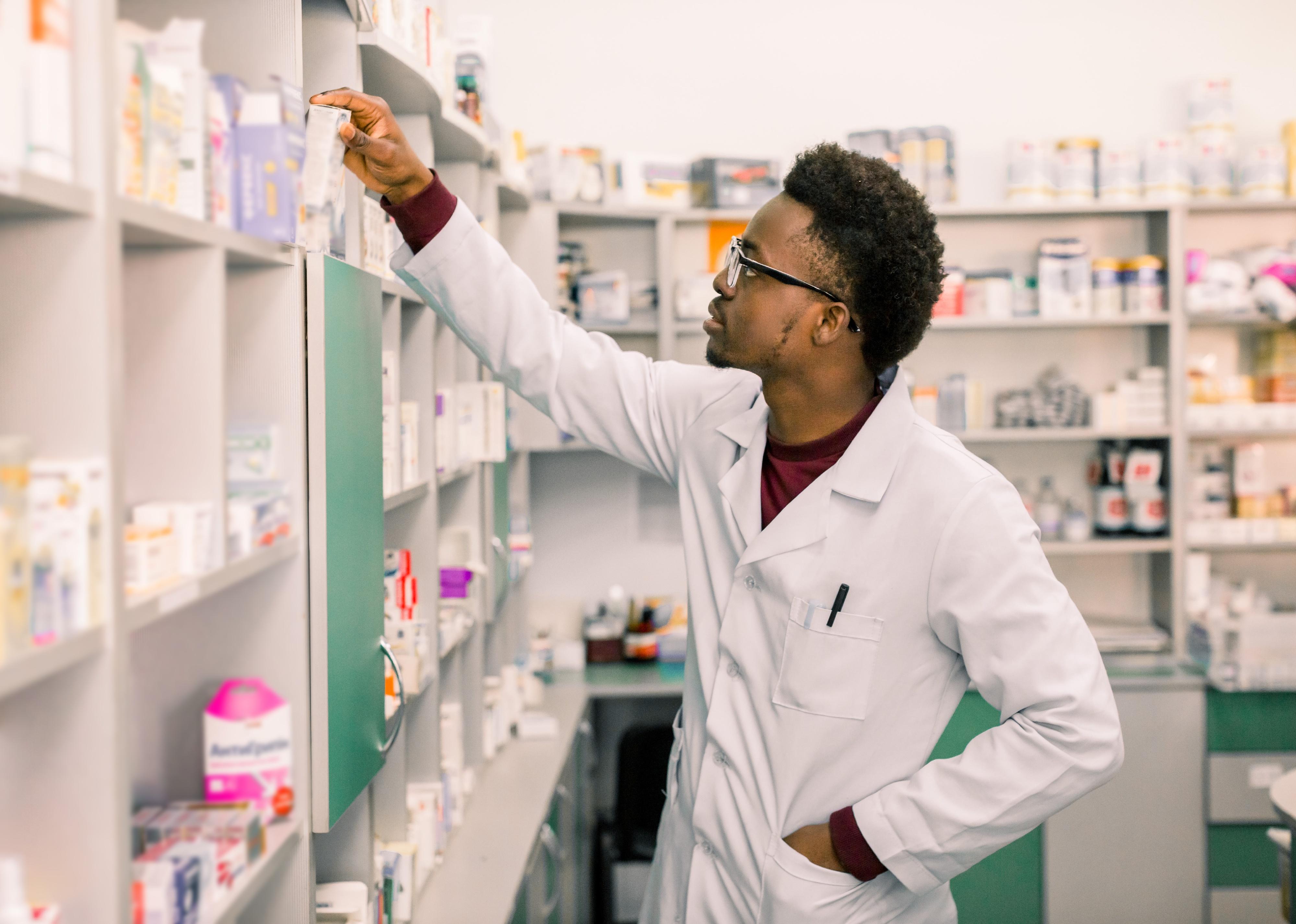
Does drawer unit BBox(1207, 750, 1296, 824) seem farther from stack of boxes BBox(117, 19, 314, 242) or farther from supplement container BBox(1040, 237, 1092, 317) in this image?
stack of boxes BBox(117, 19, 314, 242)

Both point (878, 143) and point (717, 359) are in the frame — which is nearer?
point (717, 359)

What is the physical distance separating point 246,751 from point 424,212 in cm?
86

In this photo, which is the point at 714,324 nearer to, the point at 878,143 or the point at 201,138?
the point at 201,138

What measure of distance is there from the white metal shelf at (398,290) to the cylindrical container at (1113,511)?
2966 millimetres

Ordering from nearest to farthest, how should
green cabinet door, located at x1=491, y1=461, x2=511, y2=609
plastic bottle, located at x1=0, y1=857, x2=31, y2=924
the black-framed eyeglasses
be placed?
plastic bottle, located at x1=0, y1=857, x2=31, y2=924
the black-framed eyeglasses
green cabinet door, located at x1=491, y1=461, x2=511, y2=609

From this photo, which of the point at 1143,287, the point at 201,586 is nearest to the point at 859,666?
the point at 201,586

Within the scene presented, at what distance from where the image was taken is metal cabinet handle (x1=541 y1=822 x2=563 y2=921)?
2822 millimetres

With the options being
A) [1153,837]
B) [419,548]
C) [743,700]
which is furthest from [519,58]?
[1153,837]

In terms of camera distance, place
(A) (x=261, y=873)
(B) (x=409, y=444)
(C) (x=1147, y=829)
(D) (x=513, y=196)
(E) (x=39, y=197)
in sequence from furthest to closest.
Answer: (C) (x=1147, y=829), (D) (x=513, y=196), (B) (x=409, y=444), (A) (x=261, y=873), (E) (x=39, y=197)

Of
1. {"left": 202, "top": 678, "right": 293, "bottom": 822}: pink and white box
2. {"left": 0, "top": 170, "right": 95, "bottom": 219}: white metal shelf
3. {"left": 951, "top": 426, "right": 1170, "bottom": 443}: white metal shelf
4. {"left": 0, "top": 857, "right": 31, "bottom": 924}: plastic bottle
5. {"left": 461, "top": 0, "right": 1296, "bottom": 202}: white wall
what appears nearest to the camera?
{"left": 0, "top": 170, "right": 95, "bottom": 219}: white metal shelf

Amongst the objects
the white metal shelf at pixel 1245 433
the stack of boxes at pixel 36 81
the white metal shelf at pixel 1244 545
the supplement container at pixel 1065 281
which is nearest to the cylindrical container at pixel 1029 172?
the supplement container at pixel 1065 281

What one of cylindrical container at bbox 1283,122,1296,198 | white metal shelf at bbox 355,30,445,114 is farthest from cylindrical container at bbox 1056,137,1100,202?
white metal shelf at bbox 355,30,445,114

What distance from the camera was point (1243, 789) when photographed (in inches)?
147

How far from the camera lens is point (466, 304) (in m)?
1.79
